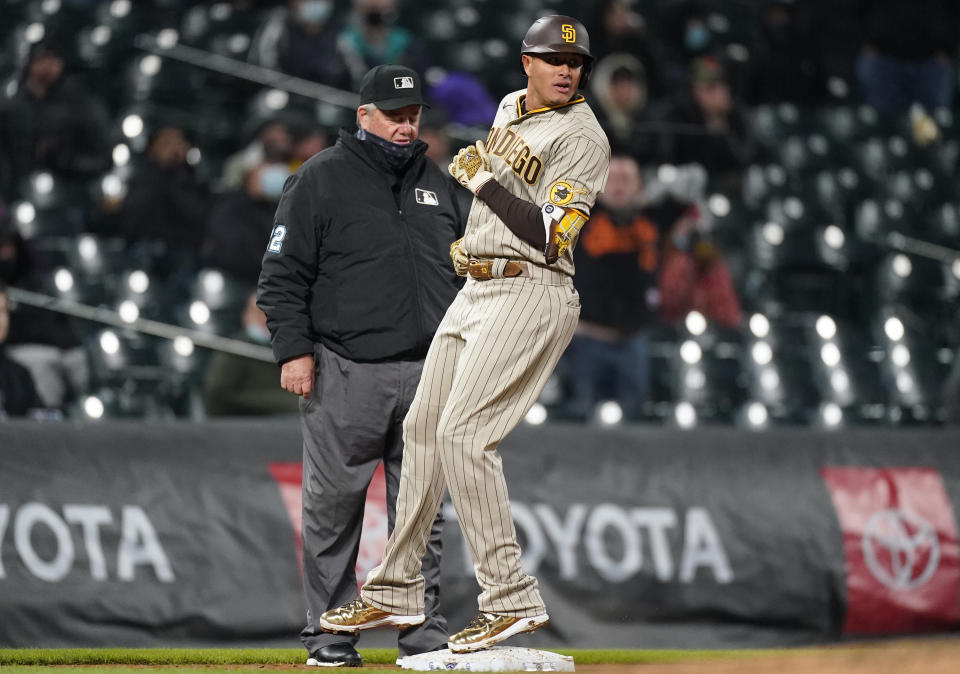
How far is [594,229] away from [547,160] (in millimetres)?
4370

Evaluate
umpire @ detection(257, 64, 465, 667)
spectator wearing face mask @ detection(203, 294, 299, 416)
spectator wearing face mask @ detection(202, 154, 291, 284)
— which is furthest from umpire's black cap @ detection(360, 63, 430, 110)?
spectator wearing face mask @ detection(202, 154, 291, 284)

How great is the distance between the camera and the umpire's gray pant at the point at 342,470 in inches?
182

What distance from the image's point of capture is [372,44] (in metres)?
10.0

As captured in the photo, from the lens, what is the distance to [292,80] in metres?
9.91

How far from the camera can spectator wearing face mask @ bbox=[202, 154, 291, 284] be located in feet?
26.6

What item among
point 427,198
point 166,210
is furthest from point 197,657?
point 166,210

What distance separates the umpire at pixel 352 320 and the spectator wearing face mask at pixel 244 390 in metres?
2.40

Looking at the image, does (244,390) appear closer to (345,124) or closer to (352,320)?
(352,320)

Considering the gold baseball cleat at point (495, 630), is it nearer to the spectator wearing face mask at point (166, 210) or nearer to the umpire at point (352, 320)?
the umpire at point (352, 320)

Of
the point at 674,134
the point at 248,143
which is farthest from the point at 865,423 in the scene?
the point at 248,143

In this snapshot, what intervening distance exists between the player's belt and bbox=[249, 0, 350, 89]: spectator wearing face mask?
19.4 feet

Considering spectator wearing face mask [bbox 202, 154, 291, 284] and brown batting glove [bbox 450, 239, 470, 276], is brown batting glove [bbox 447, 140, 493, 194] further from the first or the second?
spectator wearing face mask [bbox 202, 154, 291, 284]

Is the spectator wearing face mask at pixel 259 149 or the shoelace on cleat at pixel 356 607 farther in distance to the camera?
the spectator wearing face mask at pixel 259 149

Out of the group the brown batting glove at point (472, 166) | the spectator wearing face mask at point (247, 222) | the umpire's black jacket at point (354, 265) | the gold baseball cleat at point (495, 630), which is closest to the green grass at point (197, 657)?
the gold baseball cleat at point (495, 630)
